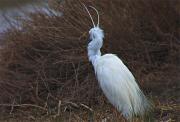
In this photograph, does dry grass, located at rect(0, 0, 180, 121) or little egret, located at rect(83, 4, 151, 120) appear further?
dry grass, located at rect(0, 0, 180, 121)

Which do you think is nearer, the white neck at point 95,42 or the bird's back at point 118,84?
the bird's back at point 118,84

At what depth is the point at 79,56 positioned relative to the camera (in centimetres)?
771

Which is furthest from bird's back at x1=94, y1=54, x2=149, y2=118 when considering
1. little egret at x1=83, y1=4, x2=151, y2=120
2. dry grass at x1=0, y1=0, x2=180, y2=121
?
dry grass at x1=0, y1=0, x2=180, y2=121

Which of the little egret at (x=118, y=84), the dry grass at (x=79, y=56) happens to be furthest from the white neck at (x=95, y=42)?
→ the dry grass at (x=79, y=56)

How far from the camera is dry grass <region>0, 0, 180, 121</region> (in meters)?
7.29

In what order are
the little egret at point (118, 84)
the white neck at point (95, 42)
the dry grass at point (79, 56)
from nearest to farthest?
the little egret at point (118, 84)
the white neck at point (95, 42)
the dry grass at point (79, 56)

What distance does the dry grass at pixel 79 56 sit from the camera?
729 centimetres

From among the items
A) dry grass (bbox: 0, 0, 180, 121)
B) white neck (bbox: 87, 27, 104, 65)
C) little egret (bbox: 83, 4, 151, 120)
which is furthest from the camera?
dry grass (bbox: 0, 0, 180, 121)

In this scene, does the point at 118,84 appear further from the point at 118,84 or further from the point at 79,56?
the point at 79,56

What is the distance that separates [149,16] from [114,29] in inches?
17.1

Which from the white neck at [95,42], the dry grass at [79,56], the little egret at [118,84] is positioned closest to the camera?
the little egret at [118,84]

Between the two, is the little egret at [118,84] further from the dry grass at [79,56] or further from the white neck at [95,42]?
the dry grass at [79,56]

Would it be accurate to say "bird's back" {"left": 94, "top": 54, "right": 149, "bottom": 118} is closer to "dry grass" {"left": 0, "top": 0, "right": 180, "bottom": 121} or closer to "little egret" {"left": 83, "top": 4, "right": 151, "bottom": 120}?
"little egret" {"left": 83, "top": 4, "right": 151, "bottom": 120}

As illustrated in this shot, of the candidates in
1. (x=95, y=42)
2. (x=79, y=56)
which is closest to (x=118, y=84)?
(x=95, y=42)
